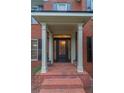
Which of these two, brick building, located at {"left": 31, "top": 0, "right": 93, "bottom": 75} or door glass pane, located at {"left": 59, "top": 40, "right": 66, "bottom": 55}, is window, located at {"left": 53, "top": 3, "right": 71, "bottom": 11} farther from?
door glass pane, located at {"left": 59, "top": 40, "right": 66, "bottom": 55}

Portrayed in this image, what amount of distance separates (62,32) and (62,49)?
118 inches

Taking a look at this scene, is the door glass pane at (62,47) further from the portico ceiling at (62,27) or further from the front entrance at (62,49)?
the portico ceiling at (62,27)

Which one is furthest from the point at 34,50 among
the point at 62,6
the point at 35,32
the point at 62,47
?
the point at 62,6

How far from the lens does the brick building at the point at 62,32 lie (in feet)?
37.7

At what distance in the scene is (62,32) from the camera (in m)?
→ 19.8

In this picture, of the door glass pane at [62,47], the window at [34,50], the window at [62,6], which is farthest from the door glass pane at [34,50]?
the window at [62,6]

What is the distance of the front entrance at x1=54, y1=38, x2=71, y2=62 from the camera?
2214 centimetres

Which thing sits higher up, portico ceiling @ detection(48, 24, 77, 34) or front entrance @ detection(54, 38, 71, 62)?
portico ceiling @ detection(48, 24, 77, 34)

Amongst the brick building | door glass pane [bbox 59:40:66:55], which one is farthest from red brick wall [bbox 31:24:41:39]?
door glass pane [bbox 59:40:66:55]
